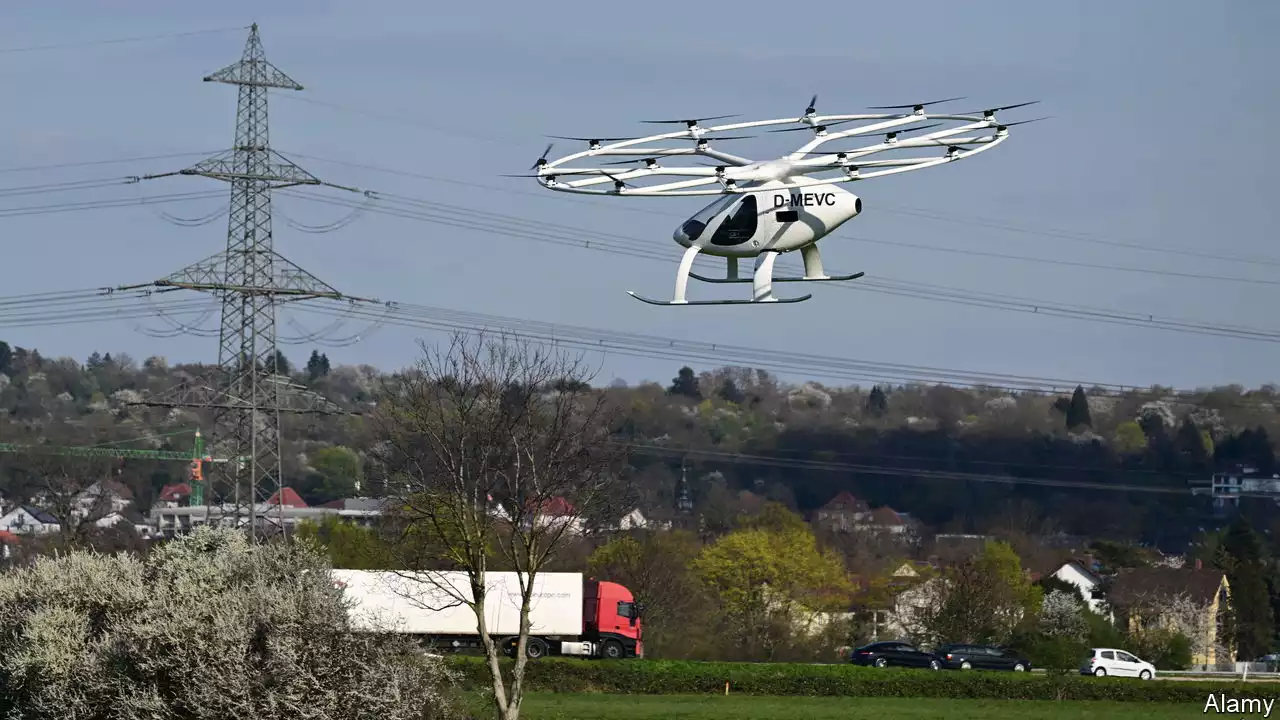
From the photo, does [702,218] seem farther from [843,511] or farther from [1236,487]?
[1236,487]

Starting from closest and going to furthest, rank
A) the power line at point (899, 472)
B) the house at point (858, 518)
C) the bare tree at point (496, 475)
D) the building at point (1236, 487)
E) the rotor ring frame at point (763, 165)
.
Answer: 1. the rotor ring frame at point (763, 165)
2. the bare tree at point (496, 475)
3. the house at point (858, 518)
4. the power line at point (899, 472)
5. the building at point (1236, 487)

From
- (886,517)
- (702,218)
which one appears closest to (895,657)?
(702,218)

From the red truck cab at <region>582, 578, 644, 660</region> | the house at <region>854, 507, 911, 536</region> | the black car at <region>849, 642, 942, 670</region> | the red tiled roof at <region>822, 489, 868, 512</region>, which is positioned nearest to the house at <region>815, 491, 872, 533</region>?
the red tiled roof at <region>822, 489, 868, 512</region>

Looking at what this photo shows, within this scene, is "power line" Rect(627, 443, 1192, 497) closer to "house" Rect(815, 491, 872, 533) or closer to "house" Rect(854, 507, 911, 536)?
"house" Rect(815, 491, 872, 533)

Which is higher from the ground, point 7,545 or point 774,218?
point 774,218

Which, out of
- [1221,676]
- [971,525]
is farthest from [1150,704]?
[971,525]

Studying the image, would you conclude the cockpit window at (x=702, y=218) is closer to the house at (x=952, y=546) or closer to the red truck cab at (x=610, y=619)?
the red truck cab at (x=610, y=619)

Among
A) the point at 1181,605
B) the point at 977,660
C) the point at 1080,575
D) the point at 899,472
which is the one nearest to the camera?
the point at 977,660

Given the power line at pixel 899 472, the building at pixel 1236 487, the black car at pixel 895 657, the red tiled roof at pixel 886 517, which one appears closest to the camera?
the black car at pixel 895 657

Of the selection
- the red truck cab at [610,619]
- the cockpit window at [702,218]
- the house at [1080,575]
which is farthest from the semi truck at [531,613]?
the house at [1080,575]
